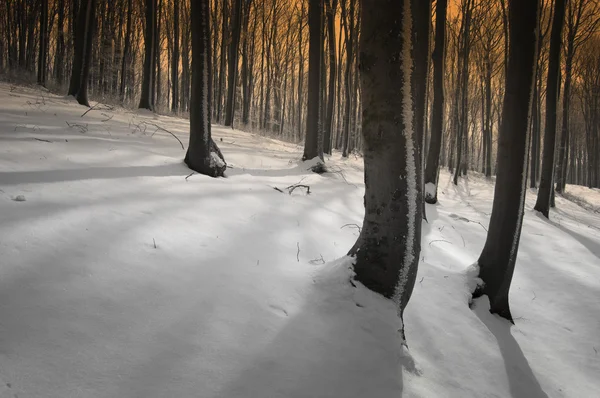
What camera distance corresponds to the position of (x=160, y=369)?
1.33 meters

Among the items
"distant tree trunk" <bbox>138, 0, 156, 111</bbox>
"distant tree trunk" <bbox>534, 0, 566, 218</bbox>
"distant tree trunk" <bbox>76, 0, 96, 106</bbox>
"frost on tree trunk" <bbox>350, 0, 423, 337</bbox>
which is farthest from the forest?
"distant tree trunk" <bbox>138, 0, 156, 111</bbox>

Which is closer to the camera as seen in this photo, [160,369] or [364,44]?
[160,369]

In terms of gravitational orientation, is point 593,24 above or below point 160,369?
above

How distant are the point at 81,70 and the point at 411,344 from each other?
1022 cm

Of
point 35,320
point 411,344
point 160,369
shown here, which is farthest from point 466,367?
point 35,320

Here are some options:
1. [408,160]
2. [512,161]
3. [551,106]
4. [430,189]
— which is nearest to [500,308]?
[512,161]

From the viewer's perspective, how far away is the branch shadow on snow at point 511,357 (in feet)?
7.48

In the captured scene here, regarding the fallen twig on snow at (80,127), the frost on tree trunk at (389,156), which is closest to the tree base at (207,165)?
the fallen twig on snow at (80,127)

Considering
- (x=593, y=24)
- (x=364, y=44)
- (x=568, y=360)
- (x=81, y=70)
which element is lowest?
(x=568, y=360)

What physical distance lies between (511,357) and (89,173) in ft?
13.8

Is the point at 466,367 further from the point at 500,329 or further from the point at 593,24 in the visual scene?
the point at 593,24

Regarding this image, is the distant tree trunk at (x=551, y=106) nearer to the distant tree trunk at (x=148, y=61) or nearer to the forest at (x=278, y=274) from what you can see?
the forest at (x=278, y=274)

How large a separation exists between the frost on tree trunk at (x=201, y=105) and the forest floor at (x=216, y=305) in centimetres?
49

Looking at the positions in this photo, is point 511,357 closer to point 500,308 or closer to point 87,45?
point 500,308
